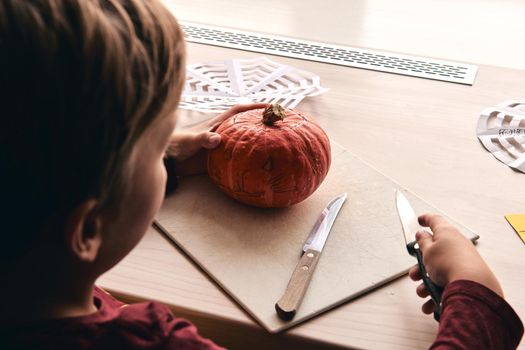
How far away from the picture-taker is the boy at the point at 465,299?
0.59 meters

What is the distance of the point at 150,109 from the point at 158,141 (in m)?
0.04

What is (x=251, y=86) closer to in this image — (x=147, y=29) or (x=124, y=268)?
(x=124, y=268)

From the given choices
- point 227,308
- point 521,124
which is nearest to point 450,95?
point 521,124

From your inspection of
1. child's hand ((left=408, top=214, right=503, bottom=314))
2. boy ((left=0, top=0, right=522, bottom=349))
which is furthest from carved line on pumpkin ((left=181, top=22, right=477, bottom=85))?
Answer: boy ((left=0, top=0, right=522, bottom=349))

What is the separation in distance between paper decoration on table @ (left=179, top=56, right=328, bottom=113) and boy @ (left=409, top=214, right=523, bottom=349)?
40 cm

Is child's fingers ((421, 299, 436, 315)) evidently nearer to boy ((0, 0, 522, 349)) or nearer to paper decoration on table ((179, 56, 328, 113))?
boy ((0, 0, 522, 349))

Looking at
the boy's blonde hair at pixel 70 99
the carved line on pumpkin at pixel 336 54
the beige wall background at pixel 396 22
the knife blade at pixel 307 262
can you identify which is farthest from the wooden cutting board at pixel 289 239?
the beige wall background at pixel 396 22

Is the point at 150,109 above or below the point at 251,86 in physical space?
above

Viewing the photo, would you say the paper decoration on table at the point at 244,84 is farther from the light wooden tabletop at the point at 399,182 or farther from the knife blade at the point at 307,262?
the knife blade at the point at 307,262

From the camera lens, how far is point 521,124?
0.96 metres

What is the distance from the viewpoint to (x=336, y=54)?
3.84 feet

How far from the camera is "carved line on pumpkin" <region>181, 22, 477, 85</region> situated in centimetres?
112

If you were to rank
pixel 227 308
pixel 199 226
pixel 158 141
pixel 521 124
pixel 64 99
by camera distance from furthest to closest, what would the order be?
pixel 521 124, pixel 199 226, pixel 227 308, pixel 158 141, pixel 64 99

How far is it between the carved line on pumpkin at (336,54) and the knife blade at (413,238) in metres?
0.40
